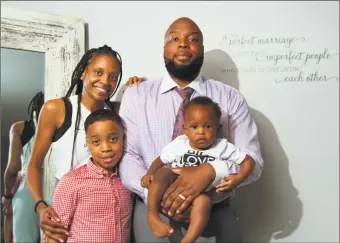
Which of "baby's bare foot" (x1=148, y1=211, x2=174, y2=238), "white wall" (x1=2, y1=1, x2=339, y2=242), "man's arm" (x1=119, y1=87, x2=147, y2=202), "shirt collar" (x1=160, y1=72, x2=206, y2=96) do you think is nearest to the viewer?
"baby's bare foot" (x1=148, y1=211, x2=174, y2=238)

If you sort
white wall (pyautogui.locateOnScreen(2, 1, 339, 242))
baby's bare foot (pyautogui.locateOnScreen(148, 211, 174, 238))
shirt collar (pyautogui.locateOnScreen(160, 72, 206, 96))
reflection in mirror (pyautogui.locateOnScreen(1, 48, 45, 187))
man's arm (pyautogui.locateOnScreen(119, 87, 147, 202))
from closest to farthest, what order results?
baby's bare foot (pyautogui.locateOnScreen(148, 211, 174, 238))
man's arm (pyautogui.locateOnScreen(119, 87, 147, 202))
shirt collar (pyautogui.locateOnScreen(160, 72, 206, 96))
reflection in mirror (pyautogui.locateOnScreen(1, 48, 45, 187))
white wall (pyautogui.locateOnScreen(2, 1, 339, 242))

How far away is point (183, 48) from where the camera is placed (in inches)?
50.5

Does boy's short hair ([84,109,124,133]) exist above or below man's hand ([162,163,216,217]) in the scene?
above

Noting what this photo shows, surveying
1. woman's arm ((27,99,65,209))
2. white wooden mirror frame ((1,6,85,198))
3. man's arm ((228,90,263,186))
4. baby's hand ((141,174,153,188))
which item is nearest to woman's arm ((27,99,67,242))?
woman's arm ((27,99,65,209))

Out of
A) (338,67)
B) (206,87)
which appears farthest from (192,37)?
(338,67)

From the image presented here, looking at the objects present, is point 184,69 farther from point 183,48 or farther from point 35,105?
point 35,105

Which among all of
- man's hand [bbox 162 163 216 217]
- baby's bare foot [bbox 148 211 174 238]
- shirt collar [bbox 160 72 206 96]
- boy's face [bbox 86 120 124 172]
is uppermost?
shirt collar [bbox 160 72 206 96]

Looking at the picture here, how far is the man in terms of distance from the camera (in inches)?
48.8

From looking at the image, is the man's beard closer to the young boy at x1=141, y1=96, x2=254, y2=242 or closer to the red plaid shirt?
the young boy at x1=141, y1=96, x2=254, y2=242

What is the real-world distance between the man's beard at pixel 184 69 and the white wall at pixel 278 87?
0.39 m

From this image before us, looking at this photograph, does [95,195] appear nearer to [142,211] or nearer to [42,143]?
[142,211]

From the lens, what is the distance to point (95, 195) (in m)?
1.23

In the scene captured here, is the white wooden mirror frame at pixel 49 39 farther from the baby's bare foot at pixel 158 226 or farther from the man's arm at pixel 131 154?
the baby's bare foot at pixel 158 226

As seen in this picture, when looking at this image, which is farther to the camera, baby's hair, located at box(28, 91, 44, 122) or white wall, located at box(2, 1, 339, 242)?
white wall, located at box(2, 1, 339, 242)
